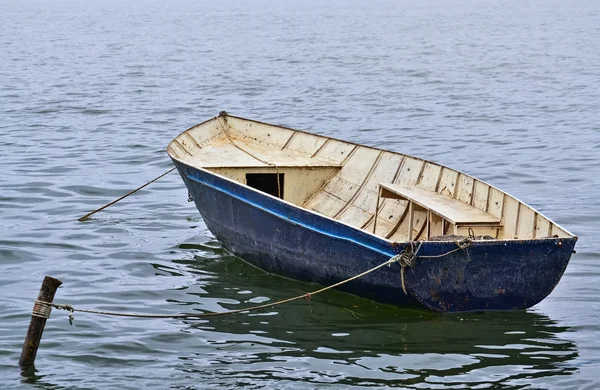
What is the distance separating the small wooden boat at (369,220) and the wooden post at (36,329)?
9.29 feet

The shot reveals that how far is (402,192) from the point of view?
11508 mm

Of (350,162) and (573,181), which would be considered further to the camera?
(573,181)

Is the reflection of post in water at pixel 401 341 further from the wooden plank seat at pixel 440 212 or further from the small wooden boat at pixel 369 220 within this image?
the wooden plank seat at pixel 440 212

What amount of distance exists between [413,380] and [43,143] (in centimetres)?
1453

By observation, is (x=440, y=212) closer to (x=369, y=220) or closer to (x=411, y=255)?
(x=411, y=255)

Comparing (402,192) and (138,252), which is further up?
(402,192)

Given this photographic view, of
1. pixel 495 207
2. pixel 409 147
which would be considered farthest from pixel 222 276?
pixel 409 147

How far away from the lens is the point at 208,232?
14.1 m

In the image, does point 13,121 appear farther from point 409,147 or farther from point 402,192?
point 402,192

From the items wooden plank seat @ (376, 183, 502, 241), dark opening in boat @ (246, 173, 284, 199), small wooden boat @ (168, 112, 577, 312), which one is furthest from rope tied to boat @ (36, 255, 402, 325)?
dark opening in boat @ (246, 173, 284, 199)

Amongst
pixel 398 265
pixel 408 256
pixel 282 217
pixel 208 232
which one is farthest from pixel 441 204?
pixel 208 232

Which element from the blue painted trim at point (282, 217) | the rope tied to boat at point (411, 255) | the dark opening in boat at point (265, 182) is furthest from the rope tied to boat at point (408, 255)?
the dark opening in boat at point (265, 182)

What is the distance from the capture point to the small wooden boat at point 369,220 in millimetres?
9695

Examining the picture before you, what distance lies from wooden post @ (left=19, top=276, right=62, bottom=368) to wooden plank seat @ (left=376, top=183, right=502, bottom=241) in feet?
13.3
